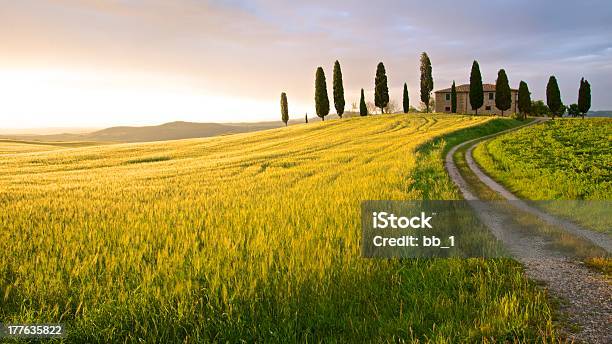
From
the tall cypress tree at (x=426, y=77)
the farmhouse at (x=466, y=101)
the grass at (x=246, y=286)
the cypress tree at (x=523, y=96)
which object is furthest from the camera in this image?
the farmhouse at (x=466, y=101)

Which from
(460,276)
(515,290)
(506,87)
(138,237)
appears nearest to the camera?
(515,290)

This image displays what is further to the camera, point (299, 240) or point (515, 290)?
point (299, 240)

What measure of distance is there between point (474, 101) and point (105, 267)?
289 ft

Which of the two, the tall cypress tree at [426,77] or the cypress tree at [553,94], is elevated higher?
the tall cypress tree at [426,77]

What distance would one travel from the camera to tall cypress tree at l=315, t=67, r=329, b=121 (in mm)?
85125

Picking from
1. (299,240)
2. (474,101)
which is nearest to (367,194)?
(299,240)

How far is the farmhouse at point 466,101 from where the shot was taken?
3967 inches

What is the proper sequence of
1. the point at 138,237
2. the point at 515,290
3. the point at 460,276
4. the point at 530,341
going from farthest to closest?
the point at 138,237 < the point at 460,276 < the point at 515,290 < the point at 530,341

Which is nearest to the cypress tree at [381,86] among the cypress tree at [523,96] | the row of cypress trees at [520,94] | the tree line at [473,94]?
the tree line at [473,94]

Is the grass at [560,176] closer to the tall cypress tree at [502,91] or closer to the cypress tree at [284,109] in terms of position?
the tall cypress tree at [502,91]

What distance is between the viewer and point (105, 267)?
5.21 m

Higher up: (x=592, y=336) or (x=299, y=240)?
(x=299, y=240)

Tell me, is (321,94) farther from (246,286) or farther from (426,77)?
(246,286)

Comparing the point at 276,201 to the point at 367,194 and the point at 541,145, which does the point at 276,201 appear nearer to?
the point at 367,194
